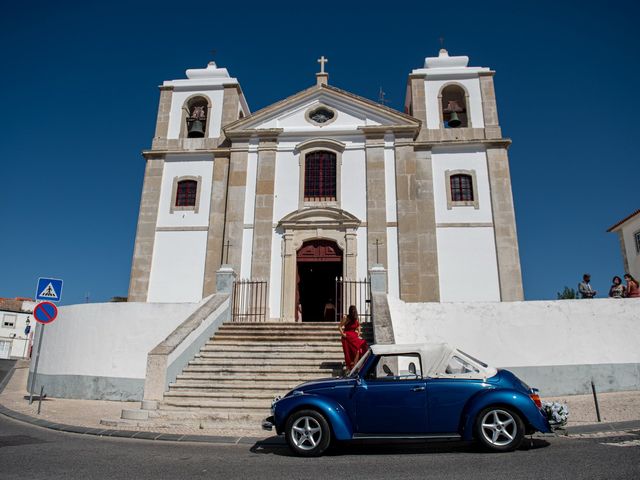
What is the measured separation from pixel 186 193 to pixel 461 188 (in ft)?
31.5

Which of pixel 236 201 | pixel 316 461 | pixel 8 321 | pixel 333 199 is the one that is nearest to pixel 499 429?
pixel 316 461

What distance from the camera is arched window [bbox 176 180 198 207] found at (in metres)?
16.4

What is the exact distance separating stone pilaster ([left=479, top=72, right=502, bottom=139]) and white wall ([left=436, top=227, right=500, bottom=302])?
3649 millimetres

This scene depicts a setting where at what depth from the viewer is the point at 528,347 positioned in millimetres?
9867

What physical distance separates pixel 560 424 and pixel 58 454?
600cm

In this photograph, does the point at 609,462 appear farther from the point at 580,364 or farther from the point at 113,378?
the point at 113,378

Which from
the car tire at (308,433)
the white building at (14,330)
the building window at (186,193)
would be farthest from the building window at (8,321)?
the car tire at (308,433)

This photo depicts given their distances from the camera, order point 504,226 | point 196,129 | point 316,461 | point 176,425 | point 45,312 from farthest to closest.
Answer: point 196,129 → point 504,226 → point 45,312 → point 176,425 → point 316,461

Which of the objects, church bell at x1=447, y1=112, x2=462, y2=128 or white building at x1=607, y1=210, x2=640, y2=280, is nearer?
church bell at x1=447, y1=112, x2=462, y2=128


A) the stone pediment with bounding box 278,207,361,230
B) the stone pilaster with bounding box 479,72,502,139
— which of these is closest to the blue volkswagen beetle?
the stone pediment with bounding box 278,207,361,230

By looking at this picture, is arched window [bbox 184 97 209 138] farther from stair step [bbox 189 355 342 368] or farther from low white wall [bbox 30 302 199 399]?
stair step [bbox 189 355 342 368]

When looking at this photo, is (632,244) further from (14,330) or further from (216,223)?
(14,330)

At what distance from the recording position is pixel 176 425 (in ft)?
23.9

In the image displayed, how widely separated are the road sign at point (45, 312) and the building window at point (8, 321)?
4211cm
